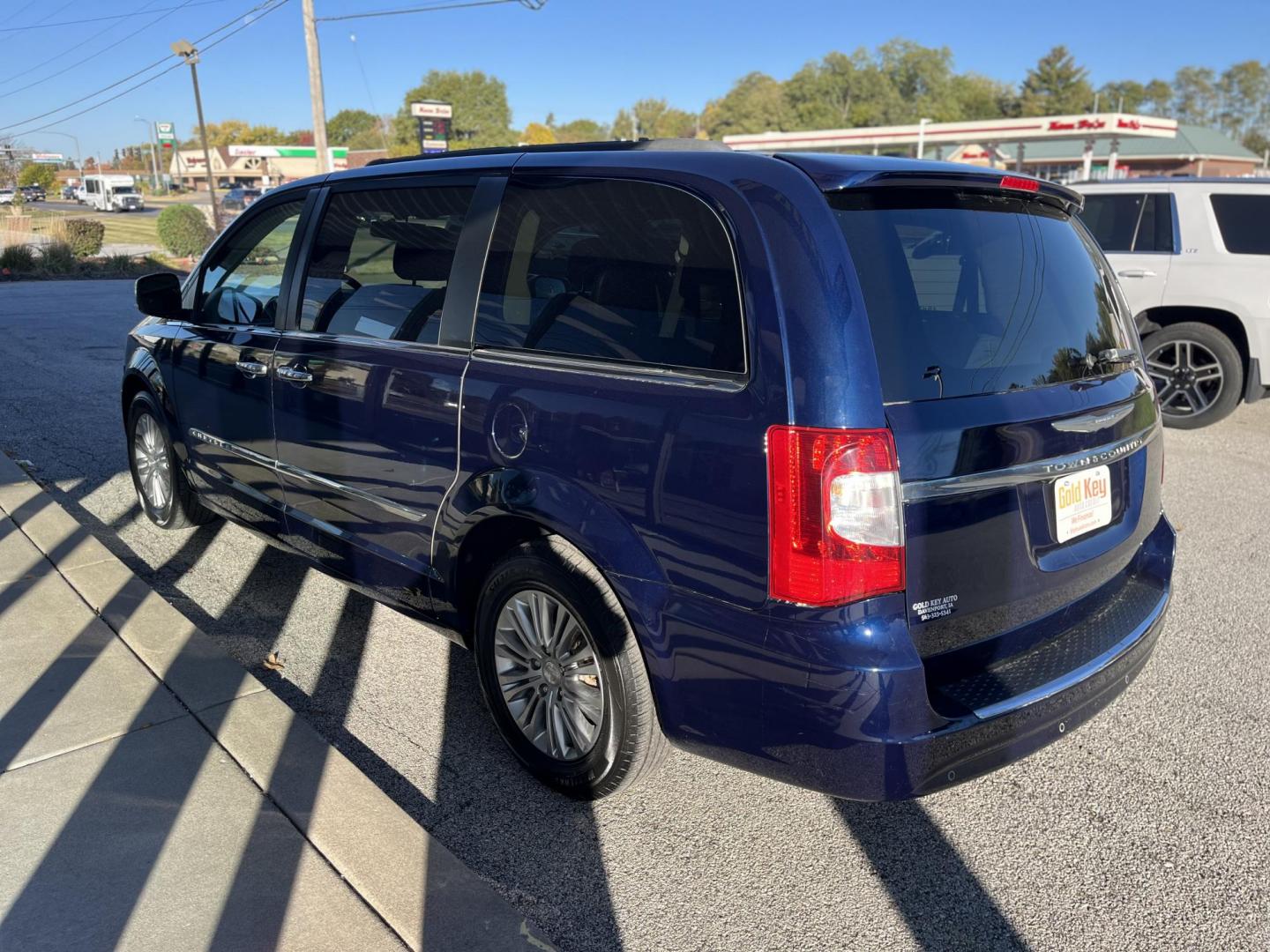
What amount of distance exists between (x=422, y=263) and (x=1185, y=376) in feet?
23.5

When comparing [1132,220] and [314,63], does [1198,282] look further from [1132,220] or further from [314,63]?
[314,63]

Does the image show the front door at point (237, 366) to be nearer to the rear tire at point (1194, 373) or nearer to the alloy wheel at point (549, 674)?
the alloy wheel at point (549, 674)

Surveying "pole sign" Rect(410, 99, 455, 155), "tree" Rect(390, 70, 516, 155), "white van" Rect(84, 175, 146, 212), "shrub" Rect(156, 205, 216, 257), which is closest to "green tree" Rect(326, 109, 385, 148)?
"tree" Rect(390, 70, 516, 155)

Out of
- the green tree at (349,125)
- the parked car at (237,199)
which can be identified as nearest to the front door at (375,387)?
the parked car at (237,199)

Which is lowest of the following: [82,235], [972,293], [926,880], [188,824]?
[926,880]

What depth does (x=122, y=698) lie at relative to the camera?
11.2 feet

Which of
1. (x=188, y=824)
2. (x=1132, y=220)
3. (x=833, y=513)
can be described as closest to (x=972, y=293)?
(x=833, y=513)

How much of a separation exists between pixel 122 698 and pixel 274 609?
1063mm

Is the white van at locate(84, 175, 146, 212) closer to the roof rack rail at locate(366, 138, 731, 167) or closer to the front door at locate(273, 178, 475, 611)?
the front door at locate(273, 178, 475, 611)

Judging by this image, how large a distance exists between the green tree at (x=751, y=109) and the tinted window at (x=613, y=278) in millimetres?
93912

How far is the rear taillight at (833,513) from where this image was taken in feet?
7.37

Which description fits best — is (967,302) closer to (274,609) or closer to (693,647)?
(693,647)

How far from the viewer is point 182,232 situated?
28641 mm

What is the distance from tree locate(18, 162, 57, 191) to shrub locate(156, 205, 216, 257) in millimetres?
76219
